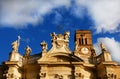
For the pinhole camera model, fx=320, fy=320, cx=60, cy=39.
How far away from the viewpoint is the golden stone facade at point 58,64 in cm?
2575

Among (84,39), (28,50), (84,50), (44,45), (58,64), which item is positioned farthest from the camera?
(84,39)

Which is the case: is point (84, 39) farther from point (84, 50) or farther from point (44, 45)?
point (44, 45)

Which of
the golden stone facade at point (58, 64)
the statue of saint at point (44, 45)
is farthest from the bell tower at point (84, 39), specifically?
the statue of saint at point (44, 45)

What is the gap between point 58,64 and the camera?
25.9 meters

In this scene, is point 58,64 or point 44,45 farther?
point 44,45

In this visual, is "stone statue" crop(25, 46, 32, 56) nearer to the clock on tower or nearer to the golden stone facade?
the golden stone facade

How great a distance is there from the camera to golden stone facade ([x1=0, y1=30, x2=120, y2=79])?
2575cm

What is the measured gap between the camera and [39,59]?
2598cm

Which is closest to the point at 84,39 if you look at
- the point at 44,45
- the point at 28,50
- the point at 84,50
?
the point at 84,50

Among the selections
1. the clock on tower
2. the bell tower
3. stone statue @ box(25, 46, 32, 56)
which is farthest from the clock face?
stone statue @ box(25, 46, 32, 56)

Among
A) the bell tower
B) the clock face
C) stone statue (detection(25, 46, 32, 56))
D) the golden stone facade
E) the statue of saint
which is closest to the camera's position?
the golden stone facade

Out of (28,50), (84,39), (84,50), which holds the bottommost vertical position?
(28,50)

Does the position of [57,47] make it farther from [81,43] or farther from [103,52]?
[81,43]

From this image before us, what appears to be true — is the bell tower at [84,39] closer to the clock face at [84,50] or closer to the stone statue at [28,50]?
the clock face at [84,50]
